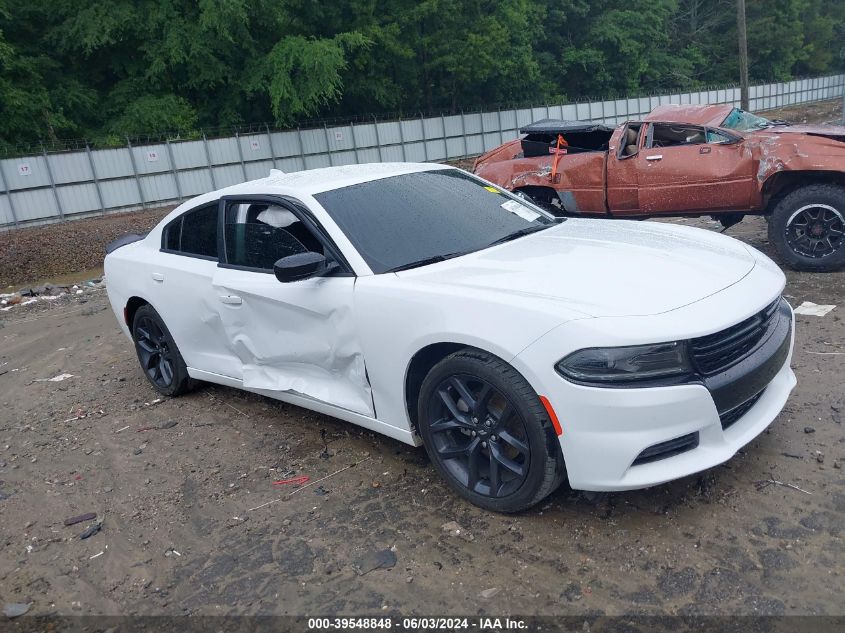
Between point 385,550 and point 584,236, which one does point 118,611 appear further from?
point 584,236

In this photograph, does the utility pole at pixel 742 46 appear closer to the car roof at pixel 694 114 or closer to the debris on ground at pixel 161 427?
the car roof at pixel 694 114

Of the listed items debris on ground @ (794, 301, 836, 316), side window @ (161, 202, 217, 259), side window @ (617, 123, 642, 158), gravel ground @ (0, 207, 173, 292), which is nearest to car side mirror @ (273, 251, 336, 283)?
side window @ (161, 202, 217, 259)

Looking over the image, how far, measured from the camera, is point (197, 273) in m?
4.51

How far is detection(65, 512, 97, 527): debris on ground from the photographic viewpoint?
361cm

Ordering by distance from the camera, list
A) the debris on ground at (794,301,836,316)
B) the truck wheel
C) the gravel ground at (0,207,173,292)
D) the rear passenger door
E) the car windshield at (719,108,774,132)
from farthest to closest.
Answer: the gravel ground at (0,207,173,292)
the car windshield at (719,108,774,132)
the truck wheel
the debris on ground at (794,301,836,316)
the rear passenger door

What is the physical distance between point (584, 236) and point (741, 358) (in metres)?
1.21

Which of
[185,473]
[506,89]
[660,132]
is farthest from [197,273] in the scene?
[506,89]

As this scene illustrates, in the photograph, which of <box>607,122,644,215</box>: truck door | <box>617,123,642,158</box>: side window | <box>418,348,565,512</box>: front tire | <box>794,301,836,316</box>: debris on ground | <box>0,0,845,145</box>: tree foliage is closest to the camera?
<box>418,348,565,512</box>: front tire

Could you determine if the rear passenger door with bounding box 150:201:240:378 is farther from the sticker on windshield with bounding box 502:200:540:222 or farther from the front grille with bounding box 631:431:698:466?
the front grille with bounding box 631:431:698:466

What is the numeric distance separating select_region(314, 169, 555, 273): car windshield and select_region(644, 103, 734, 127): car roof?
472cm

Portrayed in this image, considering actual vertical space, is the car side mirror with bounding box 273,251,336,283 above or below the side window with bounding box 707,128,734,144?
above

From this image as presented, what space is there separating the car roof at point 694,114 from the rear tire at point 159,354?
6.18 metres

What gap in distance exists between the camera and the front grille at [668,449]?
107 inches

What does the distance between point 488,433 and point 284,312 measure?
4.71 feet
